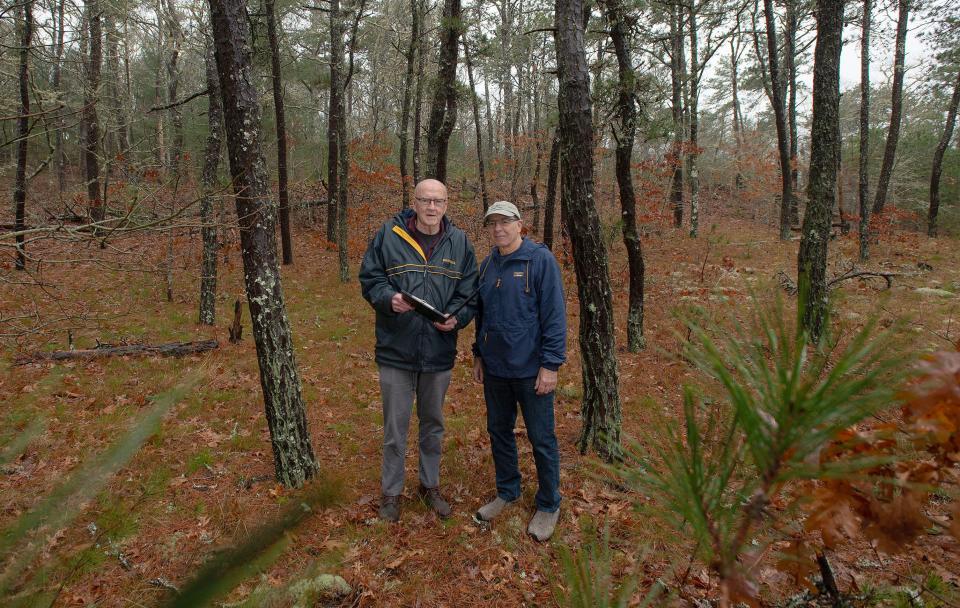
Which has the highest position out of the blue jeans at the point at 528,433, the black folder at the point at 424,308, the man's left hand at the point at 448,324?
the black folder at the point at 424,308

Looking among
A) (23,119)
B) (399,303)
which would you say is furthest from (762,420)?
(23,119)

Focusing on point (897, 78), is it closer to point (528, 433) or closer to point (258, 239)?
point (528, 433)

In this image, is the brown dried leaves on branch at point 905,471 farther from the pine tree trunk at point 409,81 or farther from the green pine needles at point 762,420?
the pine tree trunk at point 409,81

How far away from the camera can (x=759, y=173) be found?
21.5 m

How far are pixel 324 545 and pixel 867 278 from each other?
11.9m

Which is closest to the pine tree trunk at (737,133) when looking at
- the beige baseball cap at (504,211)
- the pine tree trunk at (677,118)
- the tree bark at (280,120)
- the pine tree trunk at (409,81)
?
the pine tree trunk at (677,118)

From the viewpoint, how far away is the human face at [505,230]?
3.40 metres

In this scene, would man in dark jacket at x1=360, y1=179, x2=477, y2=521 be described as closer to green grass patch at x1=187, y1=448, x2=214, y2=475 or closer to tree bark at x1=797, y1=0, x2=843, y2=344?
green grass patch at x1=187, y1=448, x2=214, y2=475

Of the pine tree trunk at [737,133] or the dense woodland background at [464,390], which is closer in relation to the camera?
the dense woodland background at [464,390]

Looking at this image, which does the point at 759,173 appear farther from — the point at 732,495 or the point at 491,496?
the point at 732,495

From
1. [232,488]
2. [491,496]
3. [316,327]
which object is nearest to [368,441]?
[232,488]

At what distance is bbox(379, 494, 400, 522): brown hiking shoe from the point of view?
12.2 feet

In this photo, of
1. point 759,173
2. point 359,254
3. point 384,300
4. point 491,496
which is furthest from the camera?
point 759,173

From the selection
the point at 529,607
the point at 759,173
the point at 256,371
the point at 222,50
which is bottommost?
the point at 529,607
